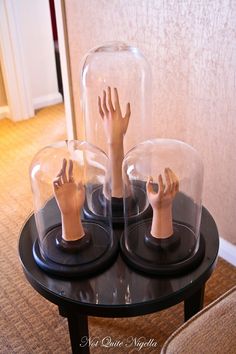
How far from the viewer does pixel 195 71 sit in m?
1.35

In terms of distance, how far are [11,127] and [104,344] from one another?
6.50 feet

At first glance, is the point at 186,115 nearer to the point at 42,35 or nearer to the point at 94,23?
the point at 94,23

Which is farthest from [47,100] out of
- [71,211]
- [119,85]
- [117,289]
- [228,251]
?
[117,289]

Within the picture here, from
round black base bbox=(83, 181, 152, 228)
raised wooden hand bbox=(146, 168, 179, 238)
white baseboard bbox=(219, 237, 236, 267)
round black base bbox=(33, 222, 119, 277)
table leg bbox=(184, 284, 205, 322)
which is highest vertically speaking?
raised wooden hand bbox=(146, 168, 179, 238)

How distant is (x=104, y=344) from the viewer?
1239 mm

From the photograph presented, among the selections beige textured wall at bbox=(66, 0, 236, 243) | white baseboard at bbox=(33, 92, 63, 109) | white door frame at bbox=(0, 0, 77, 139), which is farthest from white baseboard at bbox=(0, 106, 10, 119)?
beige textured wall at bbox=(66, 0, 236, 243)

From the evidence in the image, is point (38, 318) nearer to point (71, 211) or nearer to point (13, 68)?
point (71, 211)

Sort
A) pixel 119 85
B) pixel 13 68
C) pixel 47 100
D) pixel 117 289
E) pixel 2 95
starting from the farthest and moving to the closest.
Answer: pixel 47 100
pixel 2 95
pixel 13 68
pixel 119 85
pixel 117 289

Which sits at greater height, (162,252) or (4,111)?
(162,252)

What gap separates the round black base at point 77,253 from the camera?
896 millimetres

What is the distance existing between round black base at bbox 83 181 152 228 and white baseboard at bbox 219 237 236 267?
0.53 metres

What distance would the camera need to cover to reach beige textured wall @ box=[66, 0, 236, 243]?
125cm

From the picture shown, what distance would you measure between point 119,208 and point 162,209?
0.72 feet

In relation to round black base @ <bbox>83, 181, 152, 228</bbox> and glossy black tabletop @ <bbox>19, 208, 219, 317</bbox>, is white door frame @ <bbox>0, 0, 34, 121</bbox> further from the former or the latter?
glossy black tabletop @ <bbox>19, 208, 219, 317</bbox>
